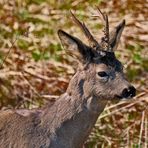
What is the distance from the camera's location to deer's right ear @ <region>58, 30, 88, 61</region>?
8.32m

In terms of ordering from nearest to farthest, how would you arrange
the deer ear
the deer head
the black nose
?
the black nose < the deer head < the deer ear

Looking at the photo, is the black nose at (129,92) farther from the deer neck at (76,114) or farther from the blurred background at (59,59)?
the blurred background at (59,59)

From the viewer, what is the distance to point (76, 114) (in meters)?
8.38

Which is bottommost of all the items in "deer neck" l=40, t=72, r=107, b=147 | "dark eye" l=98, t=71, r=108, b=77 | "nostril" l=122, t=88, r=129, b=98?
"deer neck" l=40, t=72, r=107, b=147

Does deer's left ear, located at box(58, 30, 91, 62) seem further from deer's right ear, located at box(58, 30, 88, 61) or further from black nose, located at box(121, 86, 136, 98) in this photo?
black nose, located at box(121, 86, 136, 98)

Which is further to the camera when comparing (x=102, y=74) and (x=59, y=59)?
(x=59, y=59)

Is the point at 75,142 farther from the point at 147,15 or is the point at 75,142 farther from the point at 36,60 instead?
the point at 147,15

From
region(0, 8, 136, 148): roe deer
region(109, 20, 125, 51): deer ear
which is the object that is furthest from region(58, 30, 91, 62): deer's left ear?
region(109, 20, 125, 51): deer ear

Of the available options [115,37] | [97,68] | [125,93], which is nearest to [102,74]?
[97,68]

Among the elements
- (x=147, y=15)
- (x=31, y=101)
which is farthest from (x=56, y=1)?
(x=31, y=101)

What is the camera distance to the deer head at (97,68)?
827 cm

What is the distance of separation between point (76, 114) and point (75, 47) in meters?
A: 0.56

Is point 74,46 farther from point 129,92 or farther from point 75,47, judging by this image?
point 129,92

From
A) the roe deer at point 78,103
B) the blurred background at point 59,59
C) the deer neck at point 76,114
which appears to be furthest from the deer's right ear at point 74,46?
the blurred background at point 59,59
